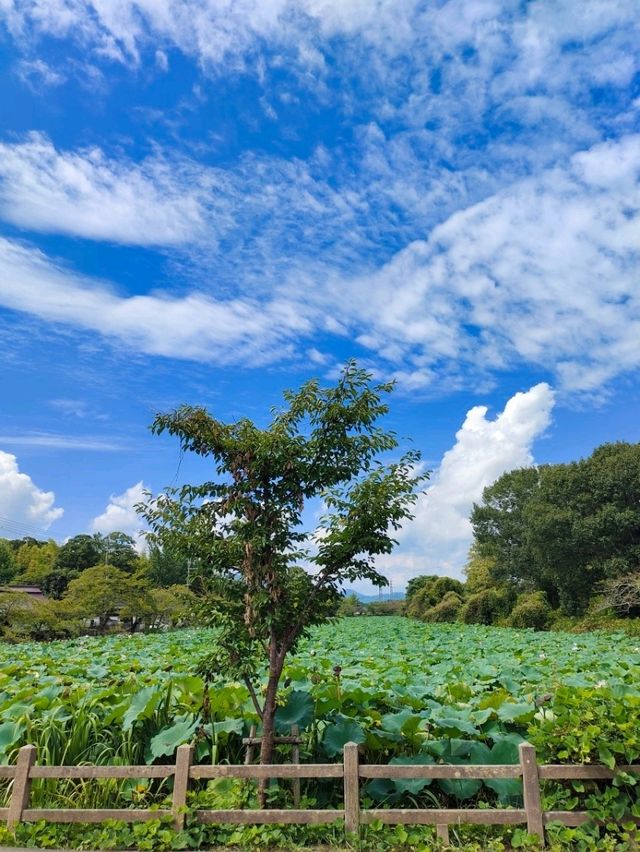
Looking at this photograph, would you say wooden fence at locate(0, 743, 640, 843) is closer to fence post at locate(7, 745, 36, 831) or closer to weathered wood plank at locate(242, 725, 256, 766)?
fence post at locate(7, 745, 36, 831)

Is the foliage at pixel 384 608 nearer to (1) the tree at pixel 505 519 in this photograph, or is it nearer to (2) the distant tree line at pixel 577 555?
(1) the tree at pixel 505 519

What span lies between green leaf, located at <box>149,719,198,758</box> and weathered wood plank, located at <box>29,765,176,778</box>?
Answer: 14.5 inches

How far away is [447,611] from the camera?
40.2 metres

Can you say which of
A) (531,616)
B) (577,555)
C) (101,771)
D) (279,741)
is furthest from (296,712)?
(577,555)

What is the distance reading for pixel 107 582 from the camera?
90.4 ft

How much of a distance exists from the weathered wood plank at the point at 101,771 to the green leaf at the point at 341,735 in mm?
1458

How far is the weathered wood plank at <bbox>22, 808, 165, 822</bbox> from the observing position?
4.67m

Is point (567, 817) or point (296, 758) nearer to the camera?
point (567, 817)

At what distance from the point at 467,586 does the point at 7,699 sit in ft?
147

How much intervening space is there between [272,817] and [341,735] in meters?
1.05

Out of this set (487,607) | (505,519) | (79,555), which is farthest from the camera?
(79,555)

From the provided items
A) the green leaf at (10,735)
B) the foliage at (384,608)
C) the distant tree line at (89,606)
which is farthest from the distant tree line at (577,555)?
the foliage at (384,608)

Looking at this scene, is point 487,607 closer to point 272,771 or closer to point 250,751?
point 250,751

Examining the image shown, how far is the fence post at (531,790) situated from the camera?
14.9ft
